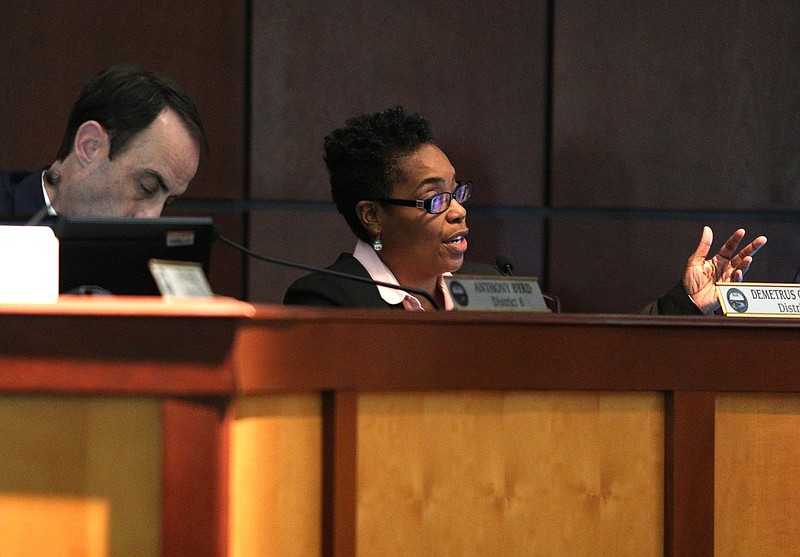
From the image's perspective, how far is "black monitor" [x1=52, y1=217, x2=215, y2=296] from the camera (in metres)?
1.25

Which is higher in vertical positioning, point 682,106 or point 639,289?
point 682,106

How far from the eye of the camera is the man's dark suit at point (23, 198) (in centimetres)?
210

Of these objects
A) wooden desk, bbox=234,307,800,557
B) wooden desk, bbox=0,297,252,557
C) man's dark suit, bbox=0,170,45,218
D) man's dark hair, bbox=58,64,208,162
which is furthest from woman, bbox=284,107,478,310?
wooden desk, bbox=0,297,252,557

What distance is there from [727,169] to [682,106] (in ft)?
0.68

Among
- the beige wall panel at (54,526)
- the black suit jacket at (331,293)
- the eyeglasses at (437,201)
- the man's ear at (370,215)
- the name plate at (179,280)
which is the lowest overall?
the beige wall panel at (54,526)

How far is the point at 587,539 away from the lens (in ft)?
3.66

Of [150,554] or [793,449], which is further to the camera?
[793,449]

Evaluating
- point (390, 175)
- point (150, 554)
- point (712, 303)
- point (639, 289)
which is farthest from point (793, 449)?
point (639, 289)

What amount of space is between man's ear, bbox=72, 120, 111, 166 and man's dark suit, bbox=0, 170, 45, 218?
0.45 ft

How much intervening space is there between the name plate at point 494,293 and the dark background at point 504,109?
1.38 m

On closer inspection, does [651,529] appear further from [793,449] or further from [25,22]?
[25,22]

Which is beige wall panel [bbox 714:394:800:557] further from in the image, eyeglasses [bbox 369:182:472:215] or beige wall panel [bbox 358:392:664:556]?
eyeglasses [bbox 369:182:472:215]

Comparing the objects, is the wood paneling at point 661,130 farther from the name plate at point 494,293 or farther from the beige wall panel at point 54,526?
the beige wall panel at point 54,526

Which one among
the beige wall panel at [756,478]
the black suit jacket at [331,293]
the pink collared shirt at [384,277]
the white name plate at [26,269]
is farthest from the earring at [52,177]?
the beige wall panel at [756,478]
